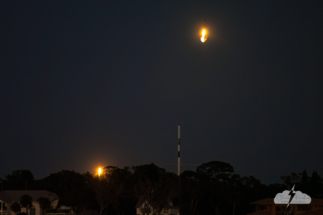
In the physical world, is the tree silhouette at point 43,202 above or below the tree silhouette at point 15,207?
above

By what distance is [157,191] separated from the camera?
90.0m

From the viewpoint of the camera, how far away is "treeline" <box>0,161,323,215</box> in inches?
3548

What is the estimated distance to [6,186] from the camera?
411ft

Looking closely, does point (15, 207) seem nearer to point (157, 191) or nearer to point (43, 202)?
point (43, 202)

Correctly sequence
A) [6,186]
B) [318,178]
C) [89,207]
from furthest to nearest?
[6,186] → [318,178] → [89,207]

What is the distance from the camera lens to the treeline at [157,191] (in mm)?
90125

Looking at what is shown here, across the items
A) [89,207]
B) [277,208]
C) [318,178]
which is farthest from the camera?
[318,178]

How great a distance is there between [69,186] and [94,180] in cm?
756

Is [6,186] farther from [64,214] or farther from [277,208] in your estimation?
[277,208]

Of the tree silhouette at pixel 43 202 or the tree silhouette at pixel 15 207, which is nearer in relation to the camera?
the tree silhouette at pixel 15 207

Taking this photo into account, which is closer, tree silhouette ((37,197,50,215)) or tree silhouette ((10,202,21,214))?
tree silhouette ((10,202,21,214))

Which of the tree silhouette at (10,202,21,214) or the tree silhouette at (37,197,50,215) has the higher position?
the tree silhouette at (37,197,50,215)

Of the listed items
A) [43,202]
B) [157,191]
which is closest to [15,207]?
[43,202]

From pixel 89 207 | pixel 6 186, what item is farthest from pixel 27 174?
pixel 89 207
